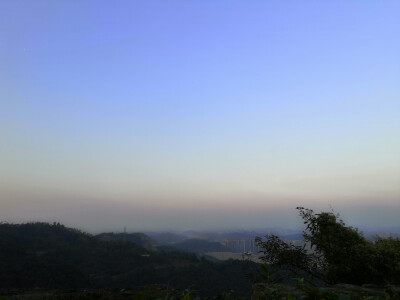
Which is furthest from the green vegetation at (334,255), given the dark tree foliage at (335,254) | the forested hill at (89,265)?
the forested hill at (89,265)

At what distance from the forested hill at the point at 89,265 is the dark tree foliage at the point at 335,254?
30.5m

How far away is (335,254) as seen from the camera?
41.9 ft

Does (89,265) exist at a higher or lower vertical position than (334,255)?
lower

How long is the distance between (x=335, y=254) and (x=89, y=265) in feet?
259

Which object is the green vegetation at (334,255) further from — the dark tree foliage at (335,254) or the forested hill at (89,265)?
the forested hill at (89,265)

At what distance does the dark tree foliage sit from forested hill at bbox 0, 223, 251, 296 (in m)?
30.5

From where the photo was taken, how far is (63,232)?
350 feet

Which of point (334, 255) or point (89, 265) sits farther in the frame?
point (89, 265)

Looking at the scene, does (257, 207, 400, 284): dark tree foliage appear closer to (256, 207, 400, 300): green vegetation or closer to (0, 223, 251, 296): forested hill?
(256, 207, 400, 300): green vegetation

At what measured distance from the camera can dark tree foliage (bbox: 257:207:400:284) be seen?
11945 millimetres

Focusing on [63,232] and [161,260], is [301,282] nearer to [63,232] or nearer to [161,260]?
[161,260]

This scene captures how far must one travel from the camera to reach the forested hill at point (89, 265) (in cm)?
5612

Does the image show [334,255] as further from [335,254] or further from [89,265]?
[89,265]

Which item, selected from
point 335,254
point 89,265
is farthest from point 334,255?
point 89,265
